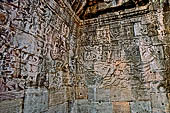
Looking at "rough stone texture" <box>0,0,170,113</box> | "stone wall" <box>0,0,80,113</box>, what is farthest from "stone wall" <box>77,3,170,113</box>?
"stone wall" <box>0,0,80,113</box>

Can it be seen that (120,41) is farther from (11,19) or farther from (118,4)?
(11,19)

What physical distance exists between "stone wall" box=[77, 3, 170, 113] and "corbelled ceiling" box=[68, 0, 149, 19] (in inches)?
13.2

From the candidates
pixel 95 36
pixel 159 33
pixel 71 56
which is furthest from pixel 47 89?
pixel 159 33

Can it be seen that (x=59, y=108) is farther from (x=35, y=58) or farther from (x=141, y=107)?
(x=141, y=107)

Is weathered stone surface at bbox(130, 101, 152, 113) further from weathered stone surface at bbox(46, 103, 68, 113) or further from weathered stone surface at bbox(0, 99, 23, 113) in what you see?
weathered stone surface at bbox(0, 99, 23, 113)

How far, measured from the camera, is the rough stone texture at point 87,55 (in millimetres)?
1988

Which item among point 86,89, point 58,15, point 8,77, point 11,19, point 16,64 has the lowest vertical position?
point 86,89

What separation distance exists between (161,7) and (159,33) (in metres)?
0.76

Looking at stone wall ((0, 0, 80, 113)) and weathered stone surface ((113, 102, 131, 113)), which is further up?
stone wall ((0, 0, 80, 113))

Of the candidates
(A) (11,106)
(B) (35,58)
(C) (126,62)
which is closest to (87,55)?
(C) (126,62)

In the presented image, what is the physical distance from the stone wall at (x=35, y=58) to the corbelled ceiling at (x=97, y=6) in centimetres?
73

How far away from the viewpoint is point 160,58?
3262mm

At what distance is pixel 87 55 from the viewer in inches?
151

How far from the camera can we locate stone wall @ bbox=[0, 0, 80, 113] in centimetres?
176
